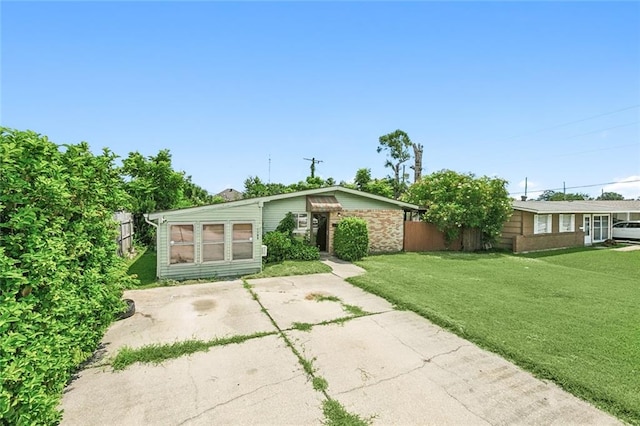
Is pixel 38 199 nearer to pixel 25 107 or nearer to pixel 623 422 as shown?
pixel 25 107

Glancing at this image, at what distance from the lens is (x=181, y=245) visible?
364 inches

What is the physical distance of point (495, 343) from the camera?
4672mm

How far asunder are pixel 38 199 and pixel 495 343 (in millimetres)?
6594

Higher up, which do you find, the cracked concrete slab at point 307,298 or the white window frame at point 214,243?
the white window frame at point 214,243

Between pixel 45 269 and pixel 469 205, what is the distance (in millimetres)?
16723

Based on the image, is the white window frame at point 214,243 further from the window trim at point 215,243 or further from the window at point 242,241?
the window at point 242,241

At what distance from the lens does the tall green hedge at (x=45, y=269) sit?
→ 7.89ft

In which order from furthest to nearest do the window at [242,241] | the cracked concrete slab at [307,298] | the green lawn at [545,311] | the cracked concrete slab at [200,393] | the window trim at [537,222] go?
the window trim at [537,222] < the window at [242,241] < the cracked concrete slab at [307,298] < the green lawn at [545,311] < the cracked concrete slab at [200,393]

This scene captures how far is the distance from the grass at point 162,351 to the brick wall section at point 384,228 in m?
9.92

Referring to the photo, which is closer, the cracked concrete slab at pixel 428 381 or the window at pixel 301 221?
the cracked concrete slab at pixel 428 381

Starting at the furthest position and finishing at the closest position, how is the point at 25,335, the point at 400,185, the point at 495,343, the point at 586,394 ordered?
1. the point at 400,185
2. the point at 495,343
3. the point at 586,394
4. the point at 25,335

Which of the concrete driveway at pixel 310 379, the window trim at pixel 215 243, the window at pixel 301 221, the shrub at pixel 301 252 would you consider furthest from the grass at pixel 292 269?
the concrete driveway at pixel 310 379

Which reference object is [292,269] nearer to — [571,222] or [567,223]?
[567,223]

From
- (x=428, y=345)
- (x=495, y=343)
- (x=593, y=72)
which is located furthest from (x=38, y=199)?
(x=593, y=72)
